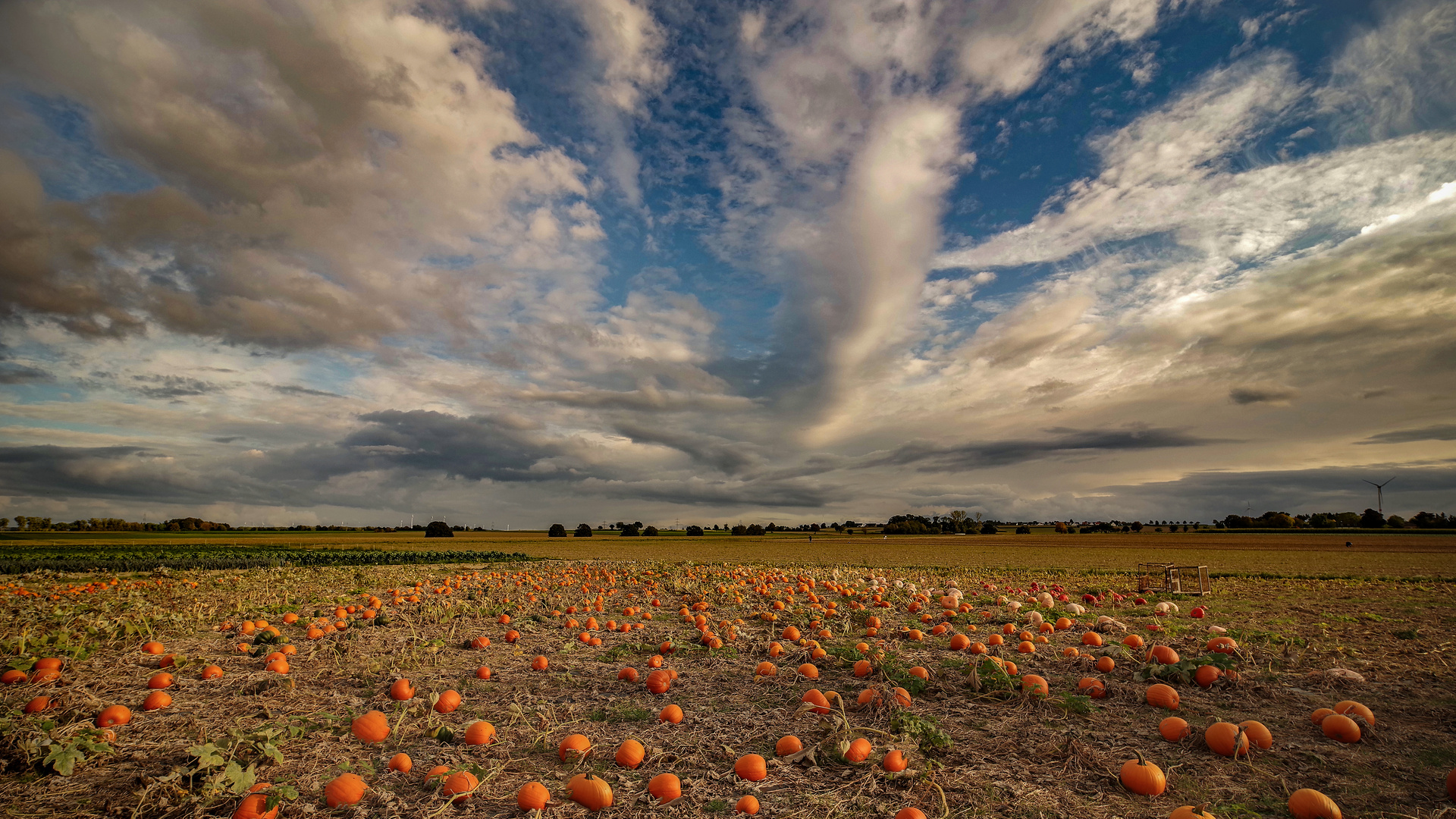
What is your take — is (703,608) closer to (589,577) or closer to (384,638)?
(384,638)

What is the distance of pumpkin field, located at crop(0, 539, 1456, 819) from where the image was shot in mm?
4086

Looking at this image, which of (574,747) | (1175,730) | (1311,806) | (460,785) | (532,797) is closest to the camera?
(1311,806)

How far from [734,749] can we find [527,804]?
1.68m

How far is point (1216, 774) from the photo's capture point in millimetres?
4391

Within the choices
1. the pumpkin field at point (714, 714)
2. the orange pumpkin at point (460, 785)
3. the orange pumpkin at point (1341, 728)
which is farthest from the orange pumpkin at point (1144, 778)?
the orange pumpkin at point (460, 785)

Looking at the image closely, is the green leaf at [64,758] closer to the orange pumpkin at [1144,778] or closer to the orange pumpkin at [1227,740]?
the orange pumpkin at [1144,778]

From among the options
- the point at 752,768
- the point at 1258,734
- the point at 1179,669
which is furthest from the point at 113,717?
the point at 1179,669

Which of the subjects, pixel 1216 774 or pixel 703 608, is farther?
pixel 703 608

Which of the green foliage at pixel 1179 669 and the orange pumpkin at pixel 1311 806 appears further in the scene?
the green foliage at pixel 1179 669

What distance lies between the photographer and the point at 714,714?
582 centimetres

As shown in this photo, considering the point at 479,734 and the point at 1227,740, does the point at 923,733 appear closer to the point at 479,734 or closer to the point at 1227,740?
the point at 1227,740

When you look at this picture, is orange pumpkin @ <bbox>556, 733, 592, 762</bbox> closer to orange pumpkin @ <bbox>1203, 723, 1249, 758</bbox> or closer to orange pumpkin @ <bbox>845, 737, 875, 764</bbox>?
orange pumpkin @ <bbox>845, 737, 875, 764</bbox>

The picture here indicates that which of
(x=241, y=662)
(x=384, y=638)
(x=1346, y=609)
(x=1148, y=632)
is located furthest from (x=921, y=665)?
(x=1346, y=609)

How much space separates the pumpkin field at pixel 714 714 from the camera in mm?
4086
